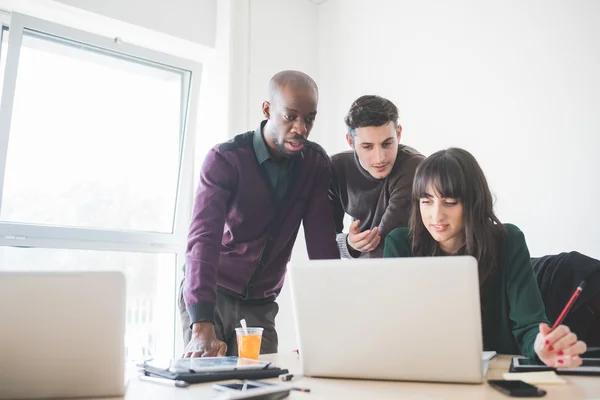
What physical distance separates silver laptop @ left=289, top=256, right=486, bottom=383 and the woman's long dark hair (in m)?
0.58

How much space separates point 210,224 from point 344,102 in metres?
1.85

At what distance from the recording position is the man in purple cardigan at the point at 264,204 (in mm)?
1824

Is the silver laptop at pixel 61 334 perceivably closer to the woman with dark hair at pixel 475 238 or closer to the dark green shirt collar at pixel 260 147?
the woman with dark hair at pixel 475 238

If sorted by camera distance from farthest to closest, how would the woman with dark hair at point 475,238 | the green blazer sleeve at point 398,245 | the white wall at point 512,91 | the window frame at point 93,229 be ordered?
the window frame at point 93,229, the white wall at point 512,91, the green blazer sleeve at point 398,245, the woman with dark hair at point 475,238

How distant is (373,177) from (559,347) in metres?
0.96

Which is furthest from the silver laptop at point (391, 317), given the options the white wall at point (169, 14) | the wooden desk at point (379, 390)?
the white wall at point (169, 14)

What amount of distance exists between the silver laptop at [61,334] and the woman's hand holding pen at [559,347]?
74cm

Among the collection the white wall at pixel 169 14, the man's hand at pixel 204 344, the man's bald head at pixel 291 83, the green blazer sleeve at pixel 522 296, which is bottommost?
the man's hand at pixel 204 344

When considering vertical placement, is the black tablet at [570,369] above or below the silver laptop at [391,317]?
below

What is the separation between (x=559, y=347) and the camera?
1039 mm

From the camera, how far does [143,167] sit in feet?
10.2

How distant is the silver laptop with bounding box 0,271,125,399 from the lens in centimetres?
85

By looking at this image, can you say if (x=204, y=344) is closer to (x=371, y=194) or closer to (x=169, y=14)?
(x=371, y=194)

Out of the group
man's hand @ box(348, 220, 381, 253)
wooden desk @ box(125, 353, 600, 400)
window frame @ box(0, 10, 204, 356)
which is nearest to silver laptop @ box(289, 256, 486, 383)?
wooden desk @ box(125, 353, 600, 400)
